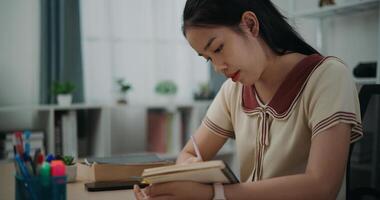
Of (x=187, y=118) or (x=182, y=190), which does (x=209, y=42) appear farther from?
(x=187, y=118)

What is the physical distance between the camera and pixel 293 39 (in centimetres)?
117

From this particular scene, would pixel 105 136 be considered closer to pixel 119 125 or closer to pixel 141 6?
pixel 119 125

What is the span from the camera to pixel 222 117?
4.40 ft

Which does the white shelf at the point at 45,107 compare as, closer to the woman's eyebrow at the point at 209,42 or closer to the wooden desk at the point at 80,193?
the wooden desk at the point at 80,193

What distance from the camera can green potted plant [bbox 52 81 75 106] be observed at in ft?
8.57

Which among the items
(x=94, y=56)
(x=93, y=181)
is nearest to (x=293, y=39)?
(x=93, y=181)

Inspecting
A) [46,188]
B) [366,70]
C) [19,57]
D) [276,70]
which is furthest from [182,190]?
[19,57]

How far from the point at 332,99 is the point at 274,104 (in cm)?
18

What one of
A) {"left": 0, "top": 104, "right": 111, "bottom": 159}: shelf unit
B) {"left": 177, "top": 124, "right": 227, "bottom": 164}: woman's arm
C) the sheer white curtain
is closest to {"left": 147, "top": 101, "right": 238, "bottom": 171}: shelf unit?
the sheer white curtain

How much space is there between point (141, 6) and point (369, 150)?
2.16 m

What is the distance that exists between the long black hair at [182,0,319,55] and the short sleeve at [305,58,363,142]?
4.9 inches

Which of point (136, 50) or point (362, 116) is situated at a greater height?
point (136, 50)

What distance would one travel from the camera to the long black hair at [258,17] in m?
1.04

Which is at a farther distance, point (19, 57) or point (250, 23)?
point (19, 57)
